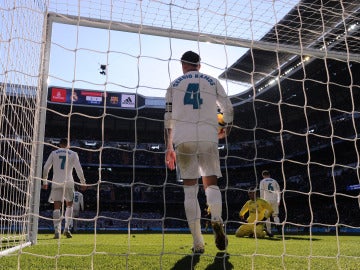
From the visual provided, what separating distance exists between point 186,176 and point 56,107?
28.4 meters

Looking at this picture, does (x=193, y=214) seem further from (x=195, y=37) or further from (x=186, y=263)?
(x=195, y=37)

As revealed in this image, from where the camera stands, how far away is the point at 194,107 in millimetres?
3355

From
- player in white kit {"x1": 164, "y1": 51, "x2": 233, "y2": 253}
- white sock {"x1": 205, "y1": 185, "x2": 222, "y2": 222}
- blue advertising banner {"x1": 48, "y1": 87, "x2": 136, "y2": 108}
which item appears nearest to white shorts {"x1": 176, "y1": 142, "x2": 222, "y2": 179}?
player in white kit {"x1": 164, "y1": 51, "x2": 233, "y2": 253}

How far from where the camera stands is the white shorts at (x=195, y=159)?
3.28 meters

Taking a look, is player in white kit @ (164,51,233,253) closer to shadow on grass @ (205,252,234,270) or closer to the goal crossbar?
shadow on grass @ (205,252,234,270)

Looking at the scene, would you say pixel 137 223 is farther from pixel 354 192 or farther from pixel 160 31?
pixel 160 31

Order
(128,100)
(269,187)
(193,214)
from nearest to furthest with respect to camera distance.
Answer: (193,214) < (269,187) < (128,100)

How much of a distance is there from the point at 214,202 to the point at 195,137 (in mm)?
572

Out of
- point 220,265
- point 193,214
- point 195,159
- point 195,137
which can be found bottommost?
point 220,265

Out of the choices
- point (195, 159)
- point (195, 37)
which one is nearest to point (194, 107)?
point (195, 159)

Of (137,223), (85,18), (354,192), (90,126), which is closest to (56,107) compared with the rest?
(90,126)

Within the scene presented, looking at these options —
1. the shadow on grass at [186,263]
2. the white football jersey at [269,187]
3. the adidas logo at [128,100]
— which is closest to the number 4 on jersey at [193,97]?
the shadow on grass at [186,263]

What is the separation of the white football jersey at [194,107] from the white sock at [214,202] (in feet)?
1.40

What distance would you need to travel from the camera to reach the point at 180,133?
10.9 feet
